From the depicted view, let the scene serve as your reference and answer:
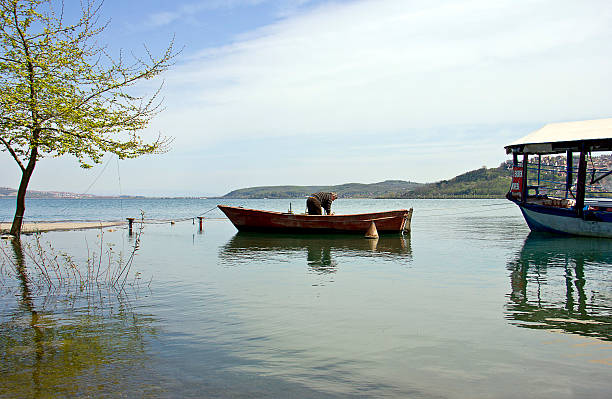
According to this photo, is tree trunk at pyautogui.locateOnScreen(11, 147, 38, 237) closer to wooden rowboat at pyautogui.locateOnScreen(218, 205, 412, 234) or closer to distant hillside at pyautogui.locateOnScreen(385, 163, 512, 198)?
wooden rowboat at pyautogui.locateOnScreen(218, 205, 412, 234)

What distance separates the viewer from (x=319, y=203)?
2783cm

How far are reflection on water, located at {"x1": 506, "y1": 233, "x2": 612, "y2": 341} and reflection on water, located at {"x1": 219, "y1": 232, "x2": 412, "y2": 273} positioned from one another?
192 inches

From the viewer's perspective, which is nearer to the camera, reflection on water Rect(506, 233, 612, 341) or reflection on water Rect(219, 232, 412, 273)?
reflection on water Rect(506, 233, 612, 341)

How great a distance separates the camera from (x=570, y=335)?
7.86 m

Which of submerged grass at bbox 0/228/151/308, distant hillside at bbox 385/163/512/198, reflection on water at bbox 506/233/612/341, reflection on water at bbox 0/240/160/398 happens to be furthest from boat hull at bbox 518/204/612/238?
distant hillside at bbox 385/163/512/198

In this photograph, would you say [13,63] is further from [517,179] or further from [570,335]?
[517,179]

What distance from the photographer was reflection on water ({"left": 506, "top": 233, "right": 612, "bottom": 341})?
28.6 feet

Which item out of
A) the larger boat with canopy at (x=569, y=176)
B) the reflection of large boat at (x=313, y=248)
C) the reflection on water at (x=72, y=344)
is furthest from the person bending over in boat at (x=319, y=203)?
the reflection on water at (x=72, y=344)

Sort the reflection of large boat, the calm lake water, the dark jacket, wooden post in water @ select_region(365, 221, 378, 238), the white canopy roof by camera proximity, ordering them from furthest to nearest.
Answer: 1. the dark jacket
2. wooden post in water @ select_region(365, 221, 378, 238)
3. the white canopy roof
4. the reflection of large boat
5. the calm lake water

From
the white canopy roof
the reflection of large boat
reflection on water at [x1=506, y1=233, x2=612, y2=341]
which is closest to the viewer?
reflection on water at [x1=506, y1=233, x2=612, y2=341]

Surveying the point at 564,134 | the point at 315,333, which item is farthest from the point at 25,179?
the point at 564,134

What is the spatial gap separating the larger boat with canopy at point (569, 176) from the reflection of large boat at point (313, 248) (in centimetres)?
777

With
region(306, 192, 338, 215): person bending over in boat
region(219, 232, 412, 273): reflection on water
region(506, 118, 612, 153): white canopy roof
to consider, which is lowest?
region(219, 232, 412, 273): reflection on water

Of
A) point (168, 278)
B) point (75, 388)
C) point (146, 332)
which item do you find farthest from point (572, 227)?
point (75, 388)
